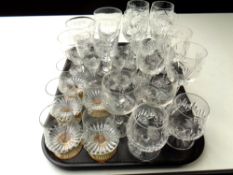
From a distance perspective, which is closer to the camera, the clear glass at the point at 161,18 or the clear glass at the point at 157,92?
the clear glass at the point at 157,92

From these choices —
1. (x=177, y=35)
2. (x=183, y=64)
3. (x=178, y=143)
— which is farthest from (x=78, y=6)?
(x=178, y=143)

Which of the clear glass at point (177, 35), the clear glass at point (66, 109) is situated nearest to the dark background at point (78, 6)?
the clear glass at point (177, 35)

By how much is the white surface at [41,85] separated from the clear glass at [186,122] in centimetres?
6

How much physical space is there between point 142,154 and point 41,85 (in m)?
0.43

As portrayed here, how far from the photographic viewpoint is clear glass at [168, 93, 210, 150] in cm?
68

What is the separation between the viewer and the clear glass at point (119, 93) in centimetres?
72

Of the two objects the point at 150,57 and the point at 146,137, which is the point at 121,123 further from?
the point at 150,57

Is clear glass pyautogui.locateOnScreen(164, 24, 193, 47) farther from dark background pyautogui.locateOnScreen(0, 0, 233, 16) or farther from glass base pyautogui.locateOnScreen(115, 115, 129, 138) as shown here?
dark background pyautogui.locateOnScreen(0, 0, 233, 16)

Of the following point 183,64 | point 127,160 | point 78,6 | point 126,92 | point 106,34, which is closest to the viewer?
point 127,160

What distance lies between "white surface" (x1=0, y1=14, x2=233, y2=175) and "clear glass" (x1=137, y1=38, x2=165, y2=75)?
5.6 inches

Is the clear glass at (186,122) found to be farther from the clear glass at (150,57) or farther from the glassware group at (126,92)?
the clear glass at (150,57)

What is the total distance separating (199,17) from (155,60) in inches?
21.2

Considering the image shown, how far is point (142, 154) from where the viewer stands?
67 cm

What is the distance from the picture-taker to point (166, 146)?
69 centimetres
